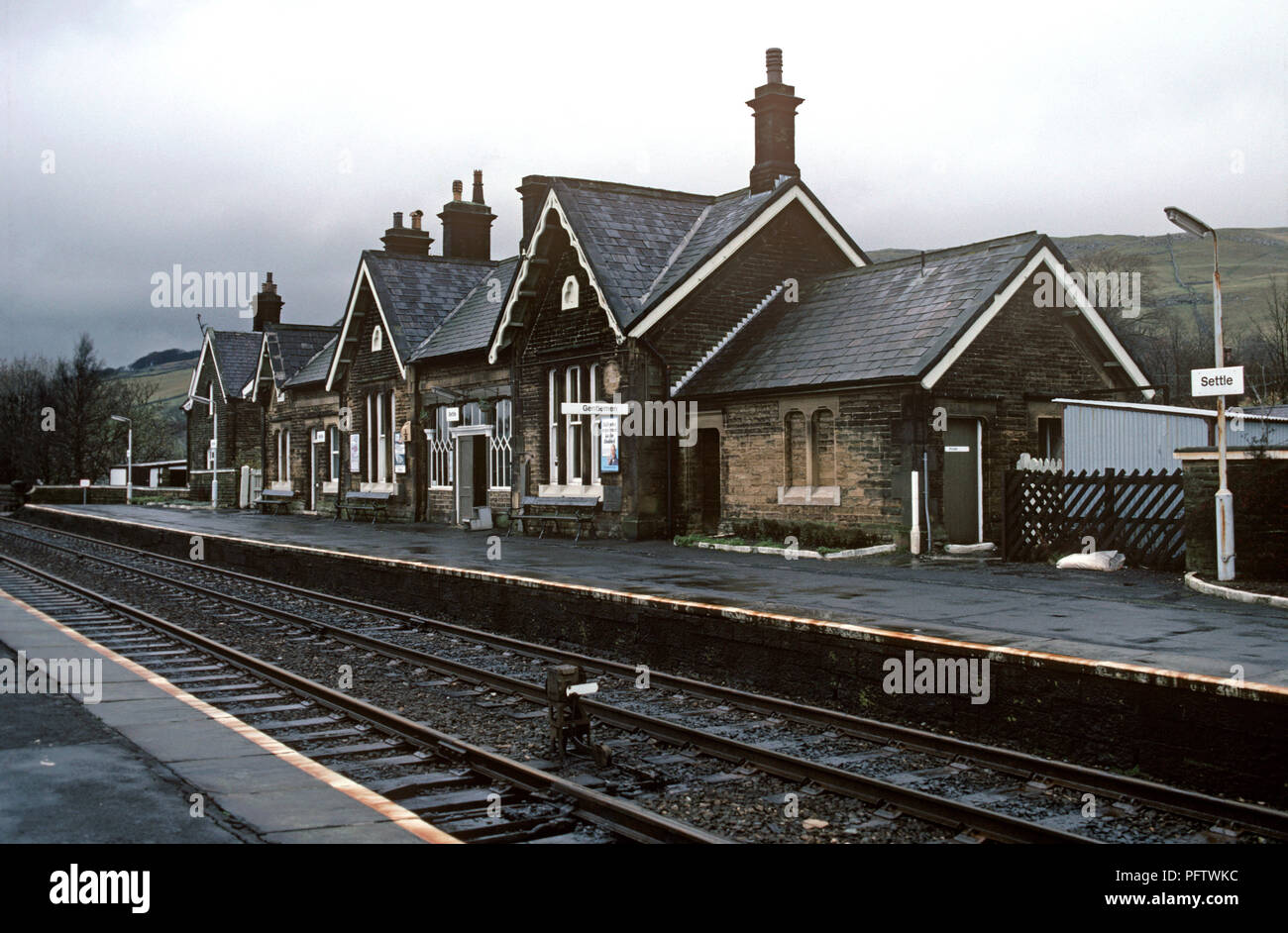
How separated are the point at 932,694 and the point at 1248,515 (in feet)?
21.0

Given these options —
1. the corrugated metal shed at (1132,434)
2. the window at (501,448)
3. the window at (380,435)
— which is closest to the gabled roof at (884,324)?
the corrugated metal shed at (1132,434)

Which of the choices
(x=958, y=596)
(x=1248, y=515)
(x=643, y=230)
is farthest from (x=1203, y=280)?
(x=958, y=596)

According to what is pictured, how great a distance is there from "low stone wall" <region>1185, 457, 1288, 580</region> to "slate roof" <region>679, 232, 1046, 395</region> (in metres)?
Answer: 4.70

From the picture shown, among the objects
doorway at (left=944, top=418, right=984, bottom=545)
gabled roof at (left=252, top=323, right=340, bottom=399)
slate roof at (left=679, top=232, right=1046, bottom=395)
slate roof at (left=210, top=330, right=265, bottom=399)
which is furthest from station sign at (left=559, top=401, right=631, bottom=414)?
slate roof at (left=210, top=330, right=265, bottom=399)

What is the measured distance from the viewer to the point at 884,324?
2025 centimetres

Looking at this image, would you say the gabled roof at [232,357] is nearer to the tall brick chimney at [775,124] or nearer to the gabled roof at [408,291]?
the gabled roof at [408,291]

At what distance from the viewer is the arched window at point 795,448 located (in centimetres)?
2034

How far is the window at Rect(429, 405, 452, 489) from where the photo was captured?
3064 centimetres

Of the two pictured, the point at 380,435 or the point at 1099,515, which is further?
the point at 380,435

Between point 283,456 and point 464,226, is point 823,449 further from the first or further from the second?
point 283,456
